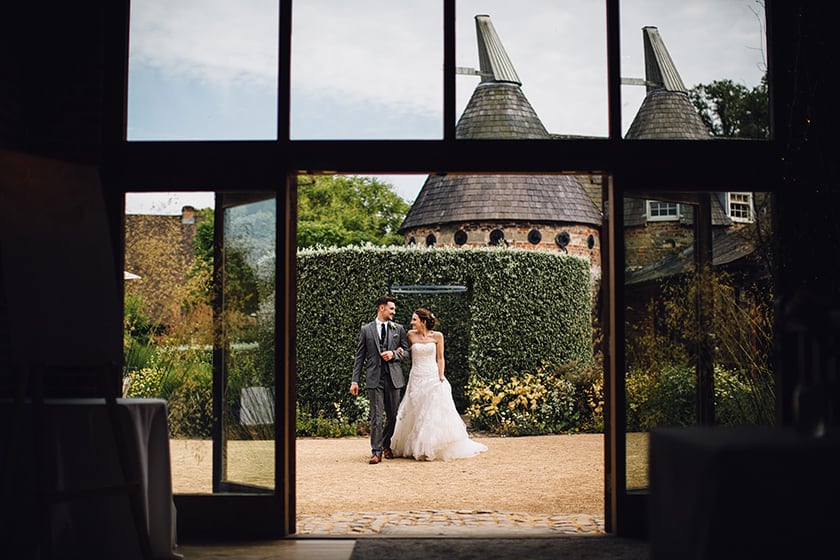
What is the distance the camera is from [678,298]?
5.66 m

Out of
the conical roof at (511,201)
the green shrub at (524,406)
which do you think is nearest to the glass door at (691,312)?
the green shrub at (524,406)

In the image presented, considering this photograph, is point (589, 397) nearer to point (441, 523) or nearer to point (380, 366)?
point (380, 366)

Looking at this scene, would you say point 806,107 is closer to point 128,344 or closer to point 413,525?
point 413,525

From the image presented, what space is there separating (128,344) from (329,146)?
1.80 metres

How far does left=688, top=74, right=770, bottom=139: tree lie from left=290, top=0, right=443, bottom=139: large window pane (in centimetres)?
170

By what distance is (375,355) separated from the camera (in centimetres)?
984

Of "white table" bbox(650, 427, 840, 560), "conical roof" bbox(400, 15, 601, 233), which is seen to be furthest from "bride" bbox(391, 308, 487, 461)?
"white table" bbox(650, 427, 840, 560)

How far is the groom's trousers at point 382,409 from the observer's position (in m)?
9.66

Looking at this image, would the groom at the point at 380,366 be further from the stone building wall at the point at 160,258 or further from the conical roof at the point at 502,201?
the conical roof at the point at 502,201

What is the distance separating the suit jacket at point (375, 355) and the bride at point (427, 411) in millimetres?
284

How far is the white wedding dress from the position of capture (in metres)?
10.2

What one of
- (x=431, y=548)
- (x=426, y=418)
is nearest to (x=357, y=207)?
(x=426, y=418)

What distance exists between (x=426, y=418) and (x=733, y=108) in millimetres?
5573

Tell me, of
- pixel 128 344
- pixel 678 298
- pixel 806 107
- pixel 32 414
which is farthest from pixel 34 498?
pixel 806 107
